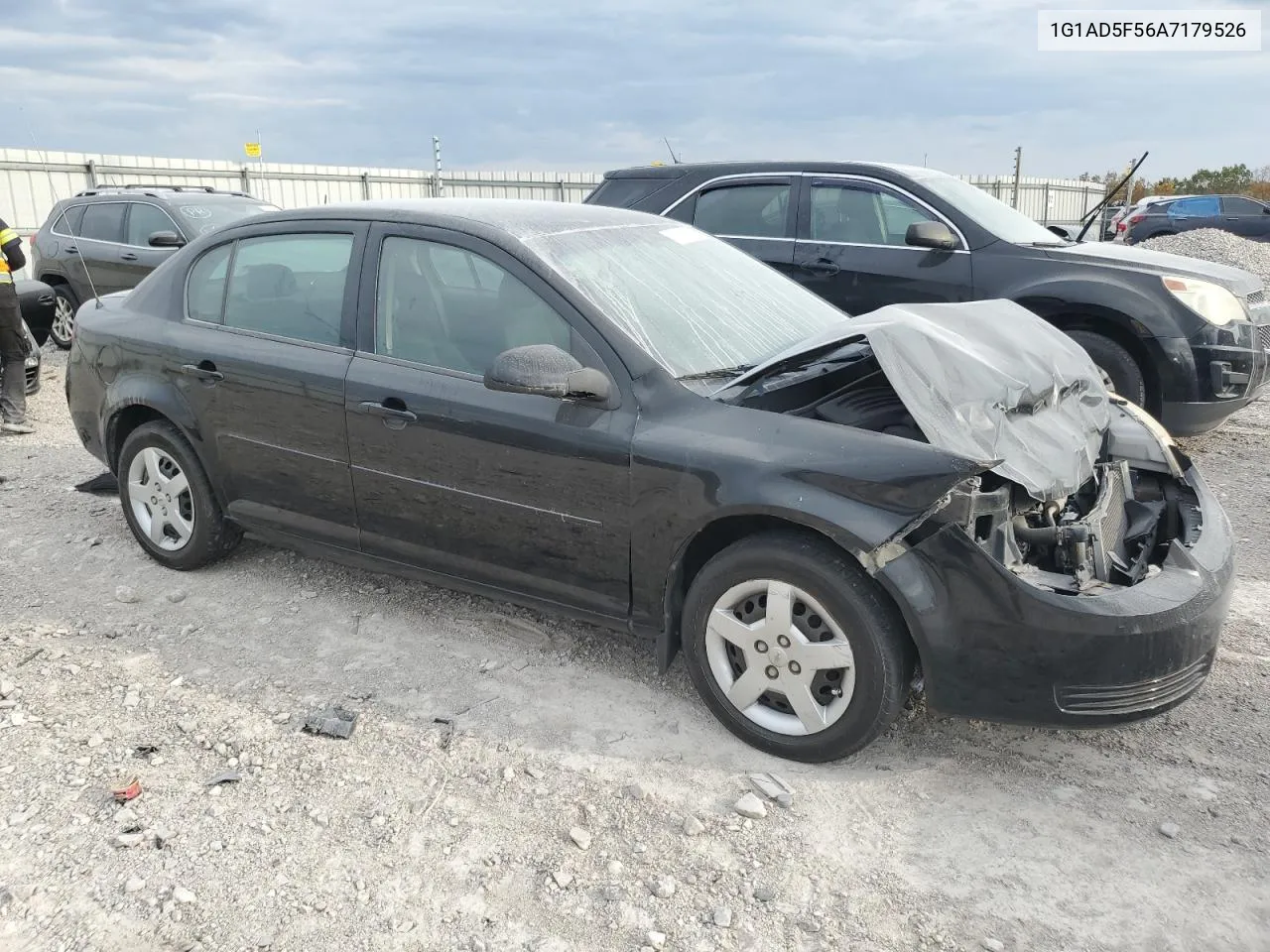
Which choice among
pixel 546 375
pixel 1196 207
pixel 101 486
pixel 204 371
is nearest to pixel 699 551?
pixel 546 375

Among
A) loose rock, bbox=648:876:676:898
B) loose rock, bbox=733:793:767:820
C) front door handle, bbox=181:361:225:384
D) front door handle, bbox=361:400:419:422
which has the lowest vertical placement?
loose rock, bbox=648:876:676:898

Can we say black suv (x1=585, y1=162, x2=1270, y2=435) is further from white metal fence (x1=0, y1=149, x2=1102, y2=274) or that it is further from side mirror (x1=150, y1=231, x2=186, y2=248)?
white metal fence (x1=0, y1=149, x2=1102, y2=274)

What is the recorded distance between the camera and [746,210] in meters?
7.26

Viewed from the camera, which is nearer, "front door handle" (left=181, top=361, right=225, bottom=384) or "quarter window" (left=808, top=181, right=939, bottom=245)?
"front door handle" (left=181, top=361, right=225, bottom=384)

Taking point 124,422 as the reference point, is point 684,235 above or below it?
above

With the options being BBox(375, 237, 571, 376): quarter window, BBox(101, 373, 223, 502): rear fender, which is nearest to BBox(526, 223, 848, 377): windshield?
BBox(375, 237, 571, 376): quarter window

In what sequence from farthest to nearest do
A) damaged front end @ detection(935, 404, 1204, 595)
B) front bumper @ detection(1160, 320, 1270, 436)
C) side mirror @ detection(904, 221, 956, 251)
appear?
side mirror @ detection(904, 221, 956, 251)
front bumper @ detection(1160, 320, 1270, 436)
damaged front end @ detection(935, 404, 1204, 595)

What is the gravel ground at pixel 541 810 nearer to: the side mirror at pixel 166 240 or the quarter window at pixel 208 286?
the quarter window at pixel 208 286

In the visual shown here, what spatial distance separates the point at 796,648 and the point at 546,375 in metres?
1.14

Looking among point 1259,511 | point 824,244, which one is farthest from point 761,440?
point 824,244

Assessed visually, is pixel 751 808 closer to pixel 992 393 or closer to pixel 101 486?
pixel 992 393

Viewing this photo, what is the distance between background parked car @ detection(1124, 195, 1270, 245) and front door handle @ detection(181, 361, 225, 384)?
2148 cm

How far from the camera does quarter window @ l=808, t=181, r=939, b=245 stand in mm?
6789

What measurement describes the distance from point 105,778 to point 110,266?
8.56m
